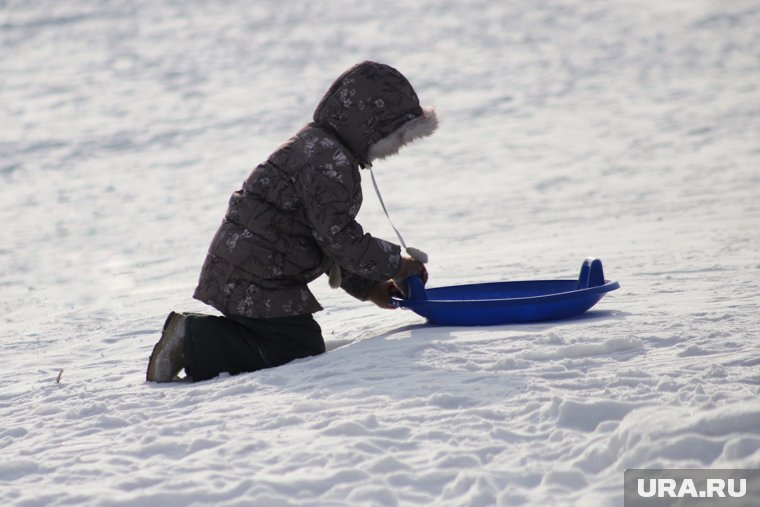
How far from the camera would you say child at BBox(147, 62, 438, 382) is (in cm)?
395

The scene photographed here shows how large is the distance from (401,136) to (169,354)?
1323 mm

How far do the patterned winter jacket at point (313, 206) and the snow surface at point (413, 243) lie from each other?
354 millimetres

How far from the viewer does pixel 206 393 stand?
379cm

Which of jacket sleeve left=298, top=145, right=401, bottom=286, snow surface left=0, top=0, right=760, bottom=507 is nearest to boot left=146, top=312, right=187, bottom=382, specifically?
snow surface left=0, top=0, right=760, bottom=507

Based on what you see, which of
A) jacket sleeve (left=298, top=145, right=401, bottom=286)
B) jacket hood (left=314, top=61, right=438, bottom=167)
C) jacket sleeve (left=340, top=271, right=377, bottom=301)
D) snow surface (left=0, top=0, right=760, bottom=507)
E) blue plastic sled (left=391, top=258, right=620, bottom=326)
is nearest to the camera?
snow surface (left=0, top=0, right=760, bottom=507)

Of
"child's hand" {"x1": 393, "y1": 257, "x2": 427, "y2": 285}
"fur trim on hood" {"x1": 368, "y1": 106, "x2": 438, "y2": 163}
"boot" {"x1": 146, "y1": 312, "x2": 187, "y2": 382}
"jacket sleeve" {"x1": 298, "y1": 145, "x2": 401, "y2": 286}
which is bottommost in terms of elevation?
"boot" {"x1": 146, "y1": 312, "x2": 187, "y2": 382}

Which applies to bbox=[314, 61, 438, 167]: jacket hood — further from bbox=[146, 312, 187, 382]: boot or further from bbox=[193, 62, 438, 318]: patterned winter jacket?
bbox=[146, 312, 187, 382]: boot

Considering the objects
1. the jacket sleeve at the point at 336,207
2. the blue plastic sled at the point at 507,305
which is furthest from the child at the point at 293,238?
the blue plastic sled at the point at 507,305

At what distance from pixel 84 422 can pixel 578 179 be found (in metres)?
8.38

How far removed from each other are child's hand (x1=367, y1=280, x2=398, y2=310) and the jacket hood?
641 millimetres

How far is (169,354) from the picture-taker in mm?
4145

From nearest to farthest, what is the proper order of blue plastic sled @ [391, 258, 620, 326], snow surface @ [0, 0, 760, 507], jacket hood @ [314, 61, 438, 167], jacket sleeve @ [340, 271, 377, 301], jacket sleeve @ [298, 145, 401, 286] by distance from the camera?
snow surface @ [0, 0, 760, 507], jacket sleeve @ [298, 145, 401, 286], jacket hood @ [314, 61, 438, 167], blue plastic sled @ [391, 258, 620, 326], jacket sleeve @ [340, 271, 377, 301]

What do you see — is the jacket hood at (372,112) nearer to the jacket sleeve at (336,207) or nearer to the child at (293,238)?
the child at (293,238)

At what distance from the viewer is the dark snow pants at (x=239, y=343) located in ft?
13.4
